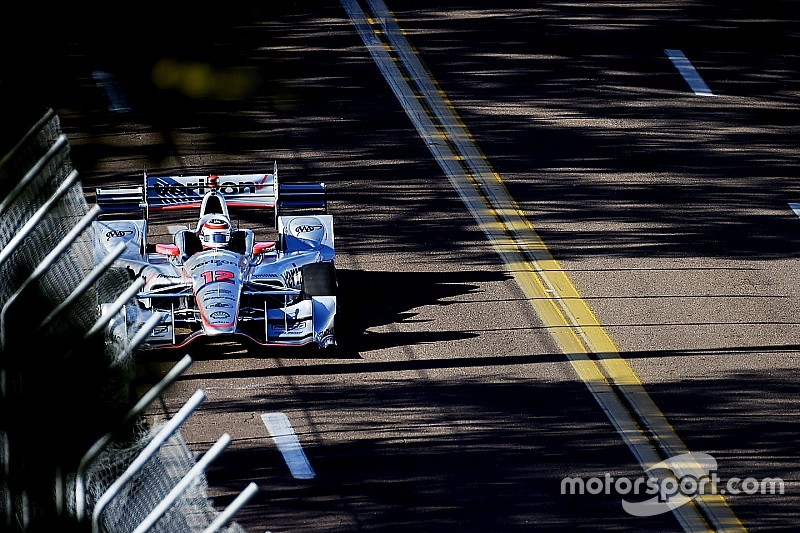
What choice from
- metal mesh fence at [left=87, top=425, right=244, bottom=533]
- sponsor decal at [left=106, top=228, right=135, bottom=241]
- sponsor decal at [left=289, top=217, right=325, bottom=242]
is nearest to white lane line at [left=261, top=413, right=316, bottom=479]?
sponsor decal at [left=289, top=217, right=325, bottom=242]

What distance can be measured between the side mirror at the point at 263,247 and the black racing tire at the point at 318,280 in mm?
612

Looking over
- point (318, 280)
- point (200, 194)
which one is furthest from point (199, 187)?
point (318, 280)

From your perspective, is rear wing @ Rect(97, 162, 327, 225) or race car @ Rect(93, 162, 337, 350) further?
rear wing @ Rect(97, 162, 327, 225)

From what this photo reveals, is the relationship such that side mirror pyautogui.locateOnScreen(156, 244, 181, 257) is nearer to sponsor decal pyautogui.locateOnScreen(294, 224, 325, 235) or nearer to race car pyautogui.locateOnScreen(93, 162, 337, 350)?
race car pyautogui.locateOnScreen(93, 162, 337, 350)

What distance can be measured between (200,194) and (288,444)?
3920 millimetres

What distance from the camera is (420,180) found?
16234 millimetres

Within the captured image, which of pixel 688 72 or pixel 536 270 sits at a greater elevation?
pixel 688 72

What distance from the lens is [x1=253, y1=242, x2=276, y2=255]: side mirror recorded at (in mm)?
12888

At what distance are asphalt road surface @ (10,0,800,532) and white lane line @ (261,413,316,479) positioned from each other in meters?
0.07

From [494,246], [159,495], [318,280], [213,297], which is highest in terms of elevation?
[494,246]

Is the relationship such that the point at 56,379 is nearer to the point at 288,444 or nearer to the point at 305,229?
the point at 288,444

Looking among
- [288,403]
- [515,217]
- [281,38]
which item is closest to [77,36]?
[288,403]

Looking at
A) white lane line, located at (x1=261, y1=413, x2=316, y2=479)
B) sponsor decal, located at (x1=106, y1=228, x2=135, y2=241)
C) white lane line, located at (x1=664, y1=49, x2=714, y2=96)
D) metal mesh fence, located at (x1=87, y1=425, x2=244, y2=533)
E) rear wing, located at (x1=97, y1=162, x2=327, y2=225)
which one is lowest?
metal mesh fence, located at (x1=87, y1=425, x2=244, y2=533)

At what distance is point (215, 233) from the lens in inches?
497
